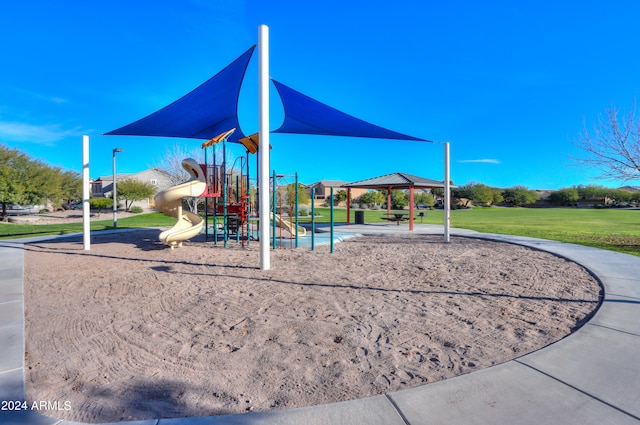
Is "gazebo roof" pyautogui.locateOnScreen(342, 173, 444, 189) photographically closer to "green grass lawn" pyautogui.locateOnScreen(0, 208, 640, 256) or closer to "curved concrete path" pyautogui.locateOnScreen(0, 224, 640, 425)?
"green grass lawn" pyautogui.locateOnScreen(0, 208, 640, 256)

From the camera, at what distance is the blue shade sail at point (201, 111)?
892cm

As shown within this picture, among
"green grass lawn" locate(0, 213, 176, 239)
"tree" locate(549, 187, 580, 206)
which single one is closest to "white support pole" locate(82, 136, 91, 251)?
"green grass lawn" locate(0, 213, 176, 239)

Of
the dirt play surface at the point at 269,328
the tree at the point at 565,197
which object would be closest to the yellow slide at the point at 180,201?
the dirt play surface at the point at 269,328

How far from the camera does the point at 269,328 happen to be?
423cm

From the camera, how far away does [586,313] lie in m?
4.58

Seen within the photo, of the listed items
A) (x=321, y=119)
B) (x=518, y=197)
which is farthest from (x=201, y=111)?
(x=518, y=197)

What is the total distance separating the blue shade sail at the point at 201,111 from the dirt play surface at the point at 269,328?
4.23 m

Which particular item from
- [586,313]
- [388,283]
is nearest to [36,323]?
[388,283]

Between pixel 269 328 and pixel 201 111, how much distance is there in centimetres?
817

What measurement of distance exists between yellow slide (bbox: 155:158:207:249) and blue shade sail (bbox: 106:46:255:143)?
4.41 ft

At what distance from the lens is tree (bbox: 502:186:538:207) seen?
286 ft

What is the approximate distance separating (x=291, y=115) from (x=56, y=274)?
23.9 ft

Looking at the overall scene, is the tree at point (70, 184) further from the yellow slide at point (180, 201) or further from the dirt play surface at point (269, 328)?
the dirt play surface at point (269, 328)

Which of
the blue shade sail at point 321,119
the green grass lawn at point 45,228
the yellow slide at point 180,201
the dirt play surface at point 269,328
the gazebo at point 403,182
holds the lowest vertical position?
the dirt play surface at point 269,328
